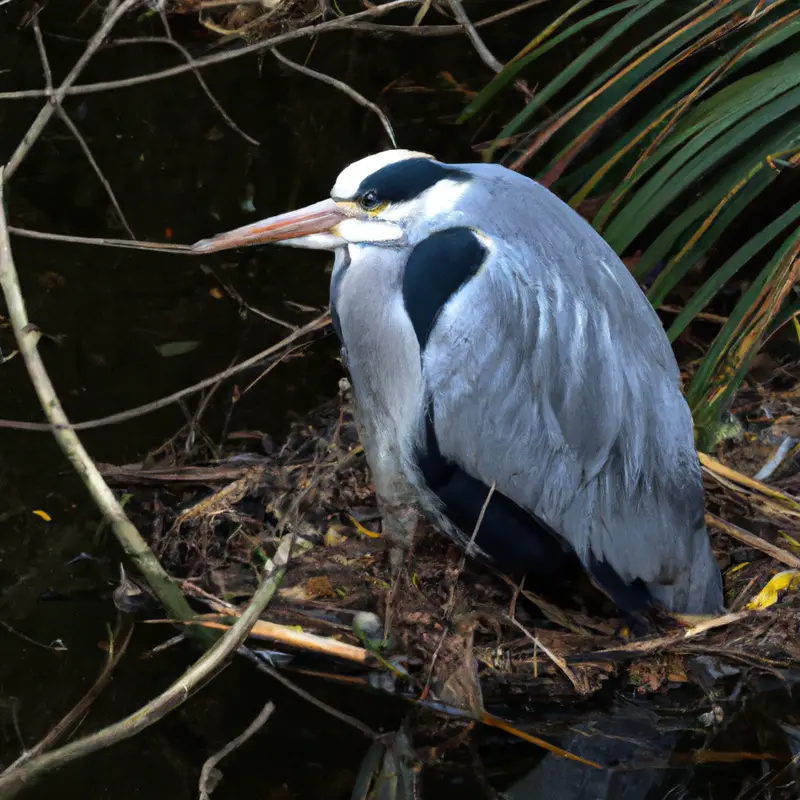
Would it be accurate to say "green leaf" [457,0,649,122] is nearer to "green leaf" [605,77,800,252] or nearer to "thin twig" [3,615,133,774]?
"green leaf" [605,77,800,252]

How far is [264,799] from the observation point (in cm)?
169

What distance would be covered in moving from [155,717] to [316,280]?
159 cm

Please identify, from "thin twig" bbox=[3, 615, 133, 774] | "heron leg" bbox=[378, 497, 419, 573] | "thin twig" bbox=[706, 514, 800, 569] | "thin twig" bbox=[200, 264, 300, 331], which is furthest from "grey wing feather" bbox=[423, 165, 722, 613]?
"thin twig" bbox=[200, 264, 300, 331]

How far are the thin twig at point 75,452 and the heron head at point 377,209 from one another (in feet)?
0.94

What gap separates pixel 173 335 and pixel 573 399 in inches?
44.8

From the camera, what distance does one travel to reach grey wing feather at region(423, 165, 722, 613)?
5.94ft

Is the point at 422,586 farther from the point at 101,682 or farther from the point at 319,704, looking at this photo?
the point at 101,682

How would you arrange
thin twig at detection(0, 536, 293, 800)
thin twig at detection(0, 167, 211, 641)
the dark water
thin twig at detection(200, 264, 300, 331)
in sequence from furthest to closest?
1. thin twig at detection(200, 264, 300, 331)
2. the dark water
3. thin twig at detection(0, 167, 211, 641)
4. thin twig at detection(0, 536, 293, 800)

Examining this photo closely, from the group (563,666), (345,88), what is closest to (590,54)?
(345,88)

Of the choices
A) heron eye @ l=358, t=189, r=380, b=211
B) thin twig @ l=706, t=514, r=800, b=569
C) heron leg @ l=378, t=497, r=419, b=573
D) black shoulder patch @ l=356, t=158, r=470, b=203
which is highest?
black shoulder patch @ l=356, t=158, r=470, b=203

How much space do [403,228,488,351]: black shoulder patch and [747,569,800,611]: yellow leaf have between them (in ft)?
2.39

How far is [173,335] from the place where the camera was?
265 centimetres

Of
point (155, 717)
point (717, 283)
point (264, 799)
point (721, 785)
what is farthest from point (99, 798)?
point (717, 283)

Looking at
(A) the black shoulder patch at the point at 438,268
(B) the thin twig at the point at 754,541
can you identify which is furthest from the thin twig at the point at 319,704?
(B) the thin twig at the point at 754,541
